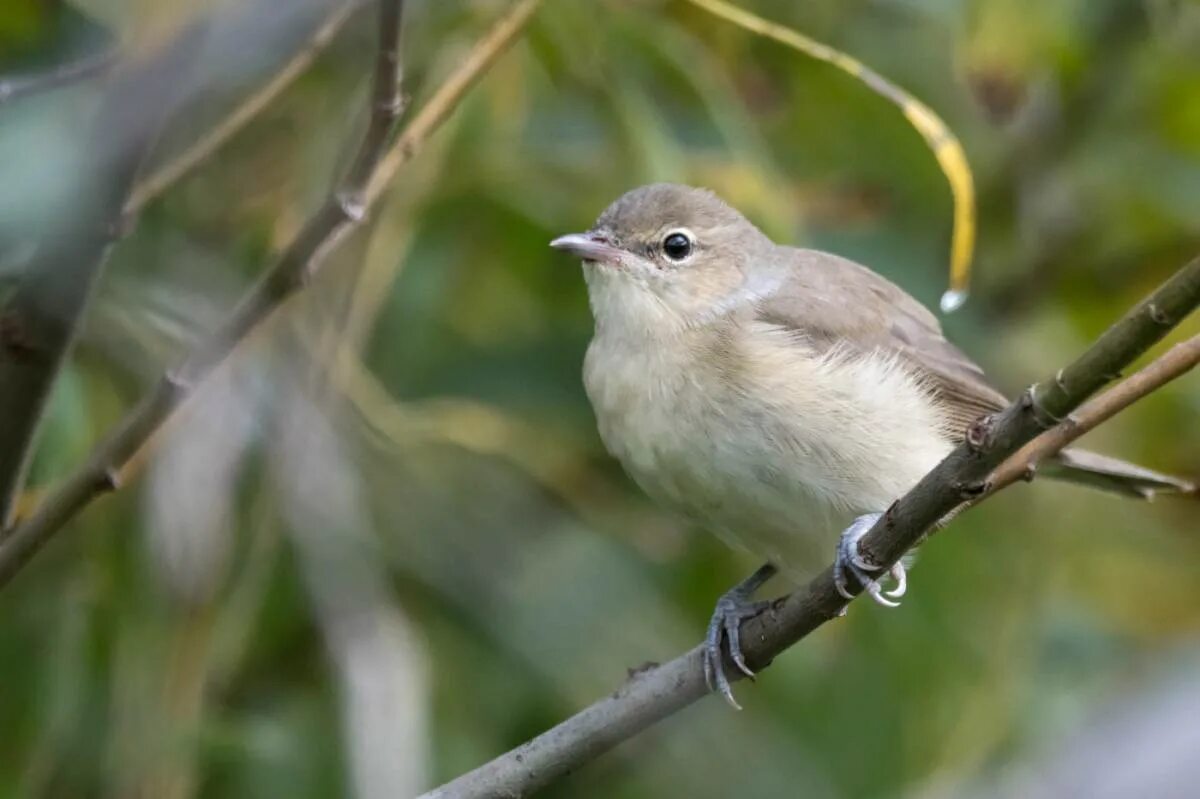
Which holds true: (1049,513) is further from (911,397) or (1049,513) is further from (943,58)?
(943,58)

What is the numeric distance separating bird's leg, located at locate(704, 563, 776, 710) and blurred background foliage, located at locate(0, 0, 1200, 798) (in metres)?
0.20

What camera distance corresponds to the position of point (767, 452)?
2.99m

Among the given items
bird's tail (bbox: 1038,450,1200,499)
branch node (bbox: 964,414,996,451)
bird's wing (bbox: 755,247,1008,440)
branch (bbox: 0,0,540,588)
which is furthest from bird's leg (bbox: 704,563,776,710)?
branch (bbox: 0,0,540,588)

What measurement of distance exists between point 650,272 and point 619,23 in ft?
1.96

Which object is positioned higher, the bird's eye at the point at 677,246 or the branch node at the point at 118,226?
the branch node at the point at 118,226

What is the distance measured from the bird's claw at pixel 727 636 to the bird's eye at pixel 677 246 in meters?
0.80

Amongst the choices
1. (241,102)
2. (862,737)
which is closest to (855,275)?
(862,737)

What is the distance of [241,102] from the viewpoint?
3.00 metres

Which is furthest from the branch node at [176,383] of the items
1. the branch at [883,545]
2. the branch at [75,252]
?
the branch at [883,545]

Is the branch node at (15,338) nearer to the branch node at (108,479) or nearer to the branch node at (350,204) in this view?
the branch node at (108,479)

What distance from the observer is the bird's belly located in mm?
2992

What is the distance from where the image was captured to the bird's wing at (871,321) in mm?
3373

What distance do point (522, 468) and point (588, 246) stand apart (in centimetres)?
55

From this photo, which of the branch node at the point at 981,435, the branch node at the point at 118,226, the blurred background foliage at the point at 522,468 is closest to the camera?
the branch node at the point at 981,435
